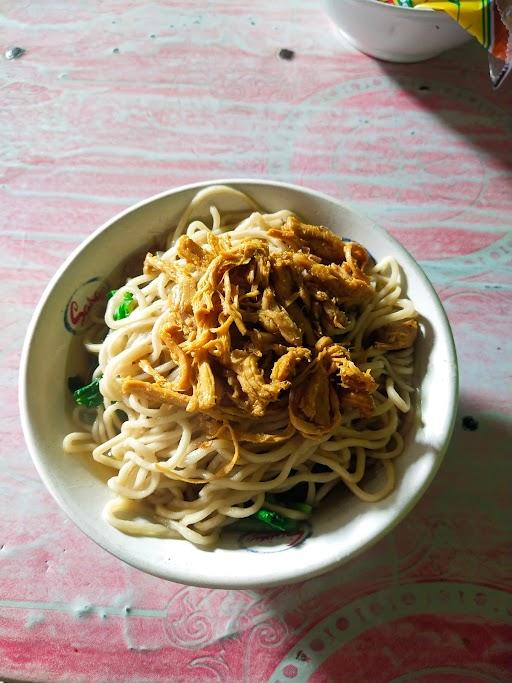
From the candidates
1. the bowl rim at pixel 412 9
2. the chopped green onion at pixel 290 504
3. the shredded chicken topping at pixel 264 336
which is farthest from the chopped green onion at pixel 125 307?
the bowl rim at pixel 412 9

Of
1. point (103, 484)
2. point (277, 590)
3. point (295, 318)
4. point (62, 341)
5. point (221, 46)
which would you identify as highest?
point (221, 46)

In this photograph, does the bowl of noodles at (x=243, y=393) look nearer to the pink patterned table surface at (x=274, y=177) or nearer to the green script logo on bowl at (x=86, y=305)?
the green script logo on bowl at (x=86, y=305)

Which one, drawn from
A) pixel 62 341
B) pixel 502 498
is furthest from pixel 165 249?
Result: pixel 502 498

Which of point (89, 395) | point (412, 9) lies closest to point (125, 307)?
point (89, 395)

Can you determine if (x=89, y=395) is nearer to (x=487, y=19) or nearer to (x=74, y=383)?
(x=74, y=383)

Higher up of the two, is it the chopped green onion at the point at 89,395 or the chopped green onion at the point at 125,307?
the chopped green onion at the point at 125,307

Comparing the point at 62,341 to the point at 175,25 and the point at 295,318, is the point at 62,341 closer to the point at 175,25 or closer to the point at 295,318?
the point at 295,318

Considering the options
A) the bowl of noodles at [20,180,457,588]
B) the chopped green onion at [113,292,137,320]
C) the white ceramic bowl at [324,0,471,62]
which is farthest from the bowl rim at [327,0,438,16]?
the chopped green onion at [113,292,137,320]
